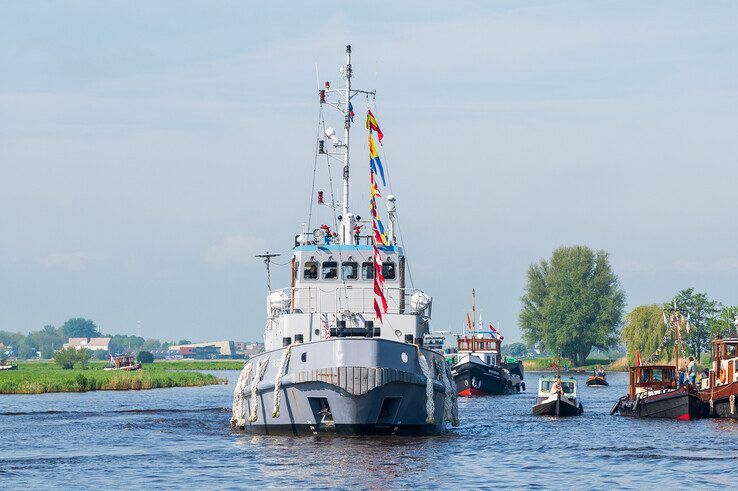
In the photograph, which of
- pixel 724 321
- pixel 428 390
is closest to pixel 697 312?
pixel 724 321

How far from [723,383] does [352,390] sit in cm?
2914

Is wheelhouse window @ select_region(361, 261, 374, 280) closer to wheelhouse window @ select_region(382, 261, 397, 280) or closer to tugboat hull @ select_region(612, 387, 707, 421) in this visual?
wheelhouse window @ select_region(382, 261, 397, 280)

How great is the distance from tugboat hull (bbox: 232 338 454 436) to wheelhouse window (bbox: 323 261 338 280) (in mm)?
5714

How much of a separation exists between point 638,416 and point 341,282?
22.2m

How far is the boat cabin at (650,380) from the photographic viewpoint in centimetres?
6431

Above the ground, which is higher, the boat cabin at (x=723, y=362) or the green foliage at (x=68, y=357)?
the green foliage at (x=68, y=357)

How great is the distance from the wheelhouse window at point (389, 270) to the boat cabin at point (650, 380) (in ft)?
70.4

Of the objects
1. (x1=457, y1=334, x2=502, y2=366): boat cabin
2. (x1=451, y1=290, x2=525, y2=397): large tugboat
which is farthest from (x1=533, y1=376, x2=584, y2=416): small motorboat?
(x1=457, y1=334, x2=502, y2=366): boat cabin

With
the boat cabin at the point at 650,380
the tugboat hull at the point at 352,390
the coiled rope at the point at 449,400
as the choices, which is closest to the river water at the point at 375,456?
the tugboat hull at the point at 352,390

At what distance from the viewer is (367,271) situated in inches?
1890

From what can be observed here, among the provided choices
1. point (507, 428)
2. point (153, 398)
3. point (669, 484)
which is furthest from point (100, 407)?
point (669, 484)

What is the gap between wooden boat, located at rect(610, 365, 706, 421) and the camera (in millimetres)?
59938

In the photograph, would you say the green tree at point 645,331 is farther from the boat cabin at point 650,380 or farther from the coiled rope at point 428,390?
the coiled rope at point 428,390

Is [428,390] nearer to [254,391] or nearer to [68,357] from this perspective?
[254,391]
